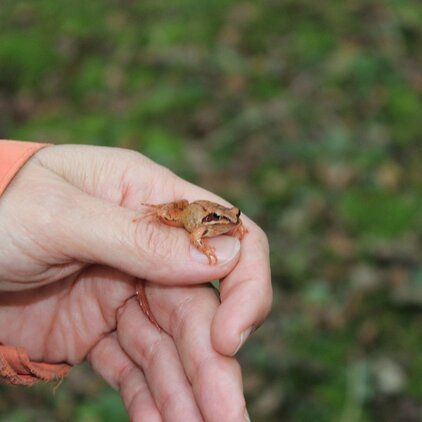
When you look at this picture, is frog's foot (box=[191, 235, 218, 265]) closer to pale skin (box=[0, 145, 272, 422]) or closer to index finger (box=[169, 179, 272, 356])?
pale skin (box=[0, 145, 272, 422])

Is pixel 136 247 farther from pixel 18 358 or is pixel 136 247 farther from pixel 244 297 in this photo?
pixel 18 358

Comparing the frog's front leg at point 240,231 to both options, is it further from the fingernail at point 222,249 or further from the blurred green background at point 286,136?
the blurred green background at point 286,136

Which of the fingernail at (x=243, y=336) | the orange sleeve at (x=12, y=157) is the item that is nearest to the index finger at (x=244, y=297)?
the fingernail at (x=243, y=336)

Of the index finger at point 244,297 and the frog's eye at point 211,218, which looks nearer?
the index finger at point 244,297

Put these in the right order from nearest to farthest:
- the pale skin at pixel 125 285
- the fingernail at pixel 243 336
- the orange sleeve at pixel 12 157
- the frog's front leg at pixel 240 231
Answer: the fingernail at pixel 243 336
the pale skin at pixel 125 285
the orange sleeve at pixel 12 157
the frog's front leg at pixel 240 231

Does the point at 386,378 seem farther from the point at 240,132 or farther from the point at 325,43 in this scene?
the point at 325,43

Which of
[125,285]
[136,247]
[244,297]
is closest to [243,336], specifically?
[244,297]
